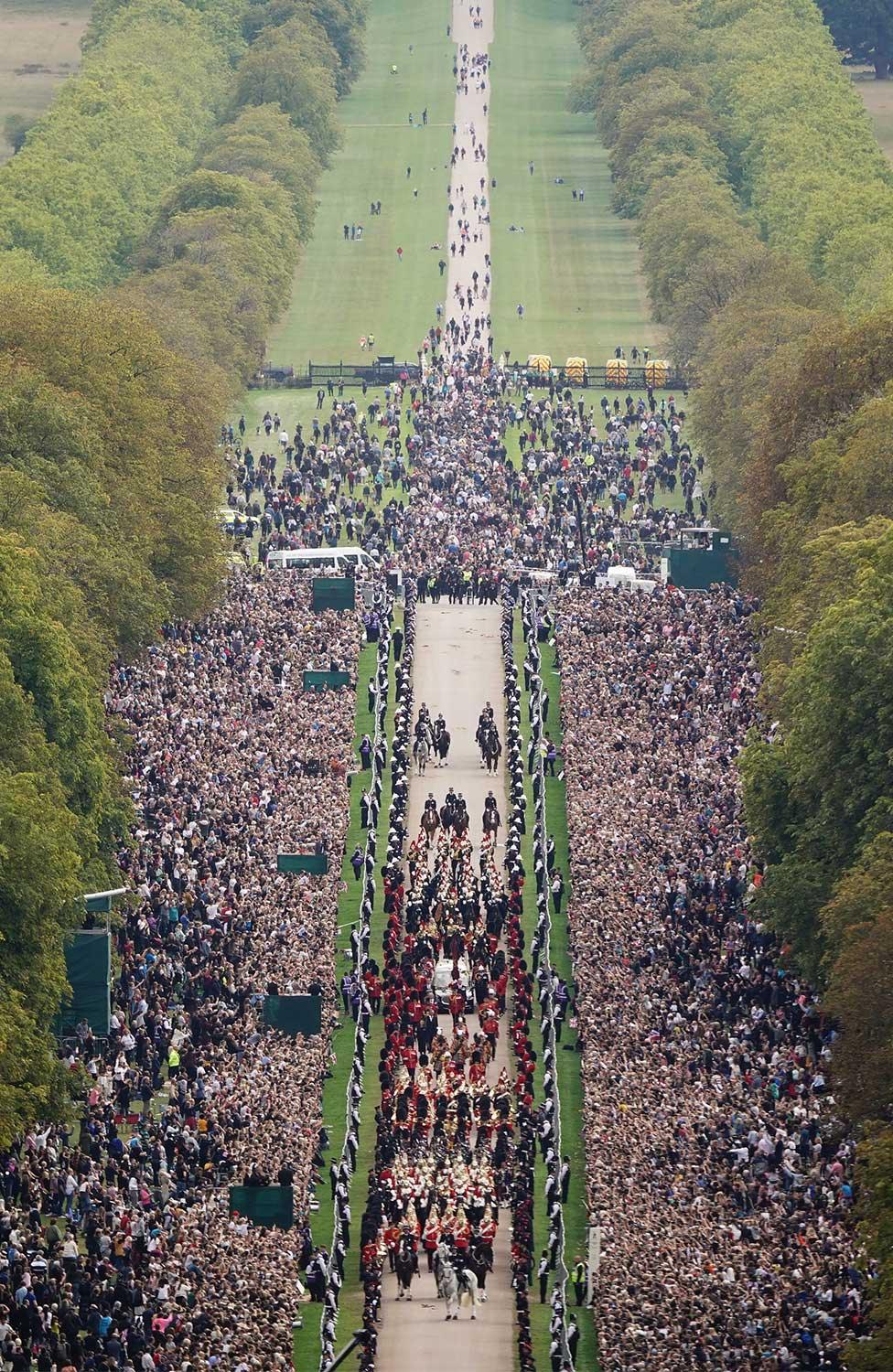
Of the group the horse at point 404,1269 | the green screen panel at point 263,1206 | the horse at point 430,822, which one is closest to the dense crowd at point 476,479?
the horse at point 430,822

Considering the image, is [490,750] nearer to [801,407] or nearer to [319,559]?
[801,407]

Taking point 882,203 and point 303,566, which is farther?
point 882,203

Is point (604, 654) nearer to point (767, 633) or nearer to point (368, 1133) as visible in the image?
point (767, 633)

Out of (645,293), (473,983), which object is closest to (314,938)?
(473,983)

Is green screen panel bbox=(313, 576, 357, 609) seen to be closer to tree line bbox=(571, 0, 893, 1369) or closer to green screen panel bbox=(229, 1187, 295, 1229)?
tree line bbox=(571, 0, 893, 1369)

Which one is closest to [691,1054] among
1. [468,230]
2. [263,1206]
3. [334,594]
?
[263,1206]

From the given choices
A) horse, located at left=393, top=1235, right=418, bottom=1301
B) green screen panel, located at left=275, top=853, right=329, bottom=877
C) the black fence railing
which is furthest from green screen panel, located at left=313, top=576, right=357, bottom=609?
horse, located at left=393, top=1235, right=418, bottom=1301
